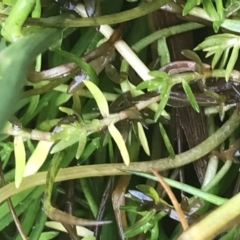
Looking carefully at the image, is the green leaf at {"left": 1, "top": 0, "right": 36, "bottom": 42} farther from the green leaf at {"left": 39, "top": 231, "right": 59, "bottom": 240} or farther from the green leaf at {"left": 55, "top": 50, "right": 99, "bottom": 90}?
the green leaf at {"left": 39, "top": 231, "right": 59, "bottom": 240}

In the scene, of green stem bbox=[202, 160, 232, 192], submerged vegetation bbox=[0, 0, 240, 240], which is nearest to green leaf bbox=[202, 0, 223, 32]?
submerged vegetation bbox=[0, 0, 240, 240]

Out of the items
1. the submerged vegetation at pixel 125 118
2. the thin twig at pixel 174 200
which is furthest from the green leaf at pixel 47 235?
the thin twig at pixel 174 200

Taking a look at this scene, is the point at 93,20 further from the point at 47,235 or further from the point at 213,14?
the point at 47,235

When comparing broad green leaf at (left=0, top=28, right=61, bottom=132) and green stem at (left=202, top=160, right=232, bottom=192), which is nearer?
broad green leaf at (left=0, top=28, right=61, bottom=132)

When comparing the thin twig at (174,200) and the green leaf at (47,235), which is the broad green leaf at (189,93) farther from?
the green leaf at (47,235)

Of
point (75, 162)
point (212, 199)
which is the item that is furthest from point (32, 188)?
point (212, 199)

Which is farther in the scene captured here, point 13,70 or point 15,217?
point 15,217

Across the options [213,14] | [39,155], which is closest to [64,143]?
[39,155]
